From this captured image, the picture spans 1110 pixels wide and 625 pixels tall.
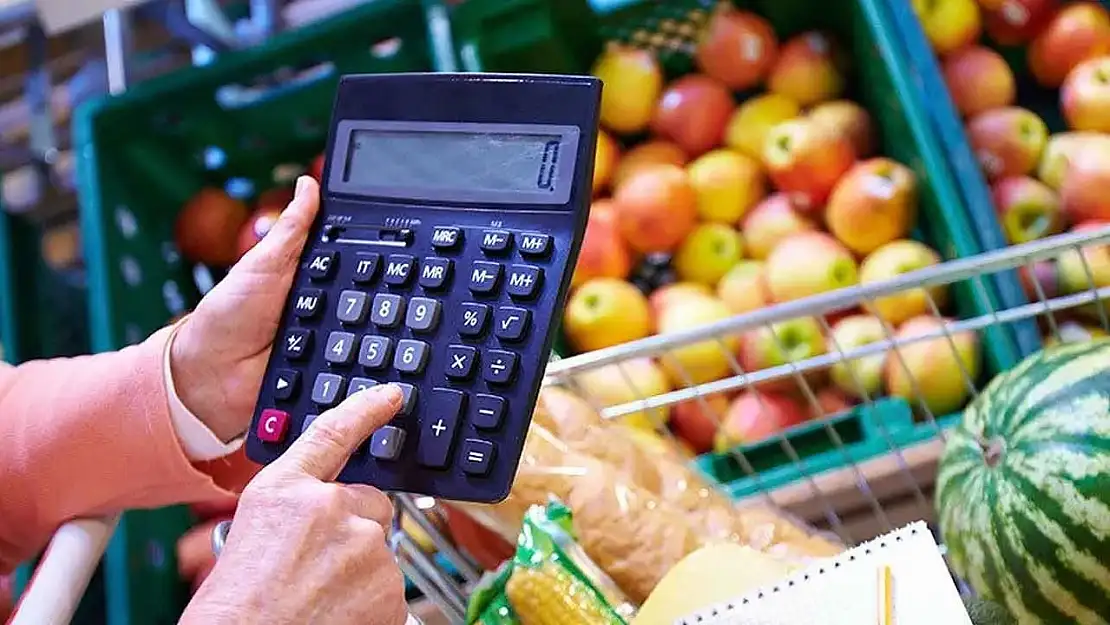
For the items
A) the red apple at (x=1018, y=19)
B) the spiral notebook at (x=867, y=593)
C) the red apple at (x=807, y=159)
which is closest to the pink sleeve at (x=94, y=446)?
the spiral notebook at (x=867, y=593)

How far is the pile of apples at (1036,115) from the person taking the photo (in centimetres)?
107

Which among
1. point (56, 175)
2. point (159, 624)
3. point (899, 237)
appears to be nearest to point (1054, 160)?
point (899, 237)

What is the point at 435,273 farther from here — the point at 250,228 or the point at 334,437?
the point at 250,228

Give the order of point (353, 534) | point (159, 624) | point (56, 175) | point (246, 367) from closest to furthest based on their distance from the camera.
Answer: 1. point (353, 534)
2. point (246, 367)
3. point (159, 624)
4. point (56, 175)

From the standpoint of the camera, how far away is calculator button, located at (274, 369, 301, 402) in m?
0.58

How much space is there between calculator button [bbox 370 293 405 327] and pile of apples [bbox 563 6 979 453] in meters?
0.46

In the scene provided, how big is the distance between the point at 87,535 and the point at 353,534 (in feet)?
0.60

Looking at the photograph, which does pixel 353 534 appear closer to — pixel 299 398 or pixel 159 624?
pixel 299 398

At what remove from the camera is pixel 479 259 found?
578 millimetres

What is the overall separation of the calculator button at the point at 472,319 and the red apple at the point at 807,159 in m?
0.73

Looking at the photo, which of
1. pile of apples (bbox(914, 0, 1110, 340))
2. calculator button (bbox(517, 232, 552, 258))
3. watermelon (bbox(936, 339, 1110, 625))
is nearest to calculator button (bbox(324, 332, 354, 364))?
calculator button (bbox(517, 232, 552, 258))

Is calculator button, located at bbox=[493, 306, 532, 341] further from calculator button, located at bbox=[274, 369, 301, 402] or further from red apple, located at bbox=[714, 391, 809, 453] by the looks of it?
red apple, located at bbox=[714, 391, 809, 453]

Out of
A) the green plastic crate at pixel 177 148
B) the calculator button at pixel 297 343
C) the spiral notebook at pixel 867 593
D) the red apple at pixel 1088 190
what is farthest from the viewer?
the green plastic crate at pixel 177 148

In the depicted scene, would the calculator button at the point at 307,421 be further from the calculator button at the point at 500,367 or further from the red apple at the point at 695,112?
the red apple at the point at 695,112
